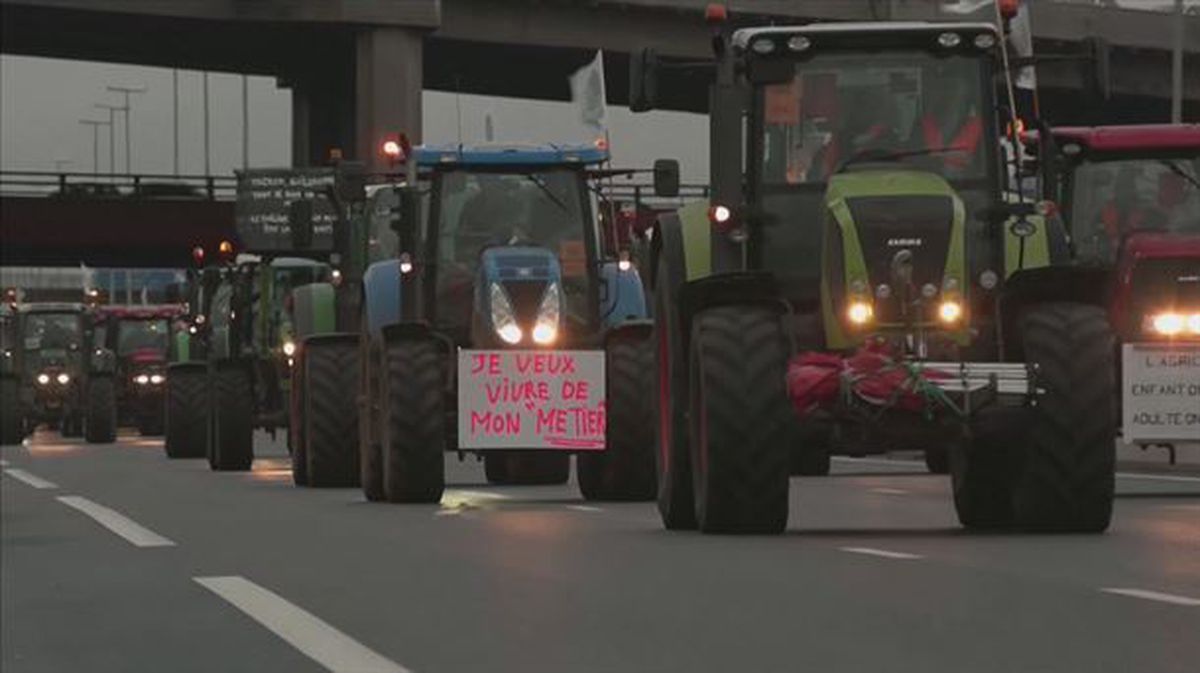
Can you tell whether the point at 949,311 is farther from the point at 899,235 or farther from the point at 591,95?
the point at 591,95

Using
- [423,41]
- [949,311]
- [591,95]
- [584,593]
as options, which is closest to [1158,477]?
[949,311]

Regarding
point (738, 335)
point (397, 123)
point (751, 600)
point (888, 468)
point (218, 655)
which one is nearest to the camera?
point (218, 655)

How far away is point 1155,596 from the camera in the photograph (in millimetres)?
12594

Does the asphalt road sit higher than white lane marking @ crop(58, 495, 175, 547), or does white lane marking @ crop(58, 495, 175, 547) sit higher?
the asphalt road

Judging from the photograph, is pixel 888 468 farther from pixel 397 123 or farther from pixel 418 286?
pixel 397 123

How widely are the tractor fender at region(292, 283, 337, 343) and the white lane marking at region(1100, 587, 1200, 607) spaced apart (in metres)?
18.0

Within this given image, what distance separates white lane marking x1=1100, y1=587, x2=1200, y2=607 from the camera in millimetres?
12242

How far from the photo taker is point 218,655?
1119cm


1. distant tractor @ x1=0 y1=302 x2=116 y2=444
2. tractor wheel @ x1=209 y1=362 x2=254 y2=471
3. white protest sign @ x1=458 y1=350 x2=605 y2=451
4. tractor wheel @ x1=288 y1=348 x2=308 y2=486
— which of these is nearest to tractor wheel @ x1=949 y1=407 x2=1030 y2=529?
white protest sign @ x1=458 y1=350 x2=605 y2=451

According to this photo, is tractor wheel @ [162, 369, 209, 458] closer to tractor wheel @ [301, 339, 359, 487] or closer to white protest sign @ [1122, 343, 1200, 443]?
tractor wheel @ [301, 339, 359, 487]

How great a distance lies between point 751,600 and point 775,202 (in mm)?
5609

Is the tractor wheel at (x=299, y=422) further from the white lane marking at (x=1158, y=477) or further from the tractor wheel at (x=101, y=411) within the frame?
the tractor wheel at (x=101, y=411)

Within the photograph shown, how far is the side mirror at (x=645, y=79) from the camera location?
17359 millimetres

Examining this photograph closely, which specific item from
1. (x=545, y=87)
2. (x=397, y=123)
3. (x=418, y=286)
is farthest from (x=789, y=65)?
(x=545, y=87)
